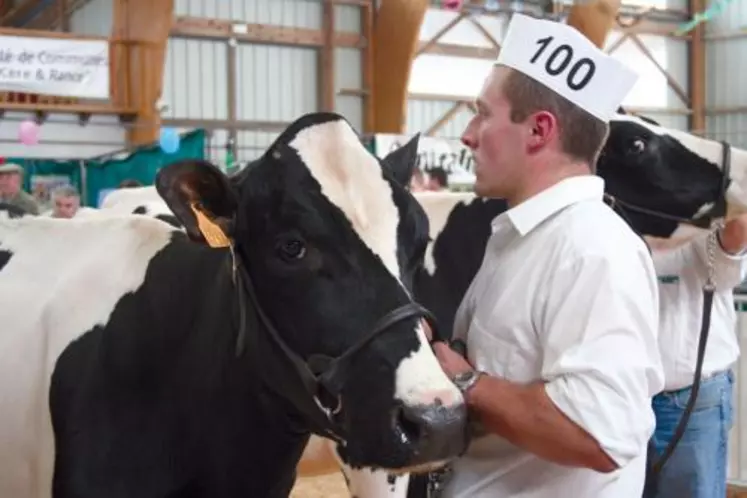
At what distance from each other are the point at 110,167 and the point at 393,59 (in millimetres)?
6514

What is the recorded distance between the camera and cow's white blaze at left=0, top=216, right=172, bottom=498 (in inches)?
103

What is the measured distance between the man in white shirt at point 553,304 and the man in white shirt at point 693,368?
1.42m

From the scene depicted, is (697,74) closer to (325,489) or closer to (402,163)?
(325,489)

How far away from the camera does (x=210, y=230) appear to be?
225 centimetres

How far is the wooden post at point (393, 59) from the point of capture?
16.2m

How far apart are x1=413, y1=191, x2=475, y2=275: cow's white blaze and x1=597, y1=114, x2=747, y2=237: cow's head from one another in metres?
0.56

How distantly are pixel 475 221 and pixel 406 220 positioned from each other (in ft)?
6.39

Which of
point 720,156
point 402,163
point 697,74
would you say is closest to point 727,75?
point 697,74

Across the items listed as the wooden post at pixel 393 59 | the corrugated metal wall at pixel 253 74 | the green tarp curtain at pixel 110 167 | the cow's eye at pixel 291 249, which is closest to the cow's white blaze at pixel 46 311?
the cow's eye at pixel 291 249

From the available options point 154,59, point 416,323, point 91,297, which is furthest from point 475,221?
point 154,59

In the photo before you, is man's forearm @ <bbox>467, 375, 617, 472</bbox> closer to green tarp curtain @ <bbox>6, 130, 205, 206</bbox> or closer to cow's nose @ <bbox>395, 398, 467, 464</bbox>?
cow's nose @ <bbox>395, 398, 467, 464</bbox>

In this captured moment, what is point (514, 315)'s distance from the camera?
1793mm

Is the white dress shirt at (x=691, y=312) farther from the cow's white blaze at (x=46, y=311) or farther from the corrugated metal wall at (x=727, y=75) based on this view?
the corrugated metal wall at (x=727, y=75)

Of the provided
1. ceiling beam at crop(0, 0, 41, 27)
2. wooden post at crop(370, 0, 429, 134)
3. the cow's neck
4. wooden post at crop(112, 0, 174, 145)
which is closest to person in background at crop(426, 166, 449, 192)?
the cow's neck
